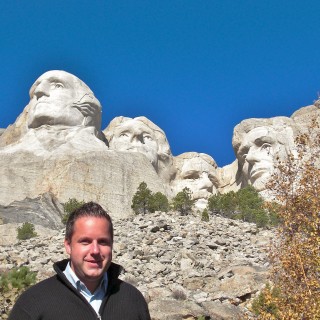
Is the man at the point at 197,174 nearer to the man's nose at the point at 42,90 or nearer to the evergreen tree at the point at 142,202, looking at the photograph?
the man's nose at the point at 42,90

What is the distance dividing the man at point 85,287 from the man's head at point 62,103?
49.3m

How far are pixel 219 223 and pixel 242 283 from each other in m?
12.9


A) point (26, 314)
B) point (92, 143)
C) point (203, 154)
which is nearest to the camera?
point (26, 314)

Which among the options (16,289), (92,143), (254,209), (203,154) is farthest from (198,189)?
(16,289)

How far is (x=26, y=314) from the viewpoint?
305cm

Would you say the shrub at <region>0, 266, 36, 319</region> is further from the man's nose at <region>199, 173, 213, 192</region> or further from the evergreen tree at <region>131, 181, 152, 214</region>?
the man's nose at <region>199, 173, 213, 192</region>

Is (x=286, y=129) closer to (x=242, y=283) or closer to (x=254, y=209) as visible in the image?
(x=254, y=209)

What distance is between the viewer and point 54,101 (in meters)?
52.4

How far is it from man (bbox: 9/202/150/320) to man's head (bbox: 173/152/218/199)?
59.9 metres

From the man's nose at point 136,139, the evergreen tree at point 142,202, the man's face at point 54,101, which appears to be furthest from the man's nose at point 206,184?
the evergreen tree at point 142,202

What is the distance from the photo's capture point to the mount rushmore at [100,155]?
149ft

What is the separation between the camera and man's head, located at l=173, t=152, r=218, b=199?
64.7 m

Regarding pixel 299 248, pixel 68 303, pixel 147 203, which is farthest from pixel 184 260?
pixel 68 303

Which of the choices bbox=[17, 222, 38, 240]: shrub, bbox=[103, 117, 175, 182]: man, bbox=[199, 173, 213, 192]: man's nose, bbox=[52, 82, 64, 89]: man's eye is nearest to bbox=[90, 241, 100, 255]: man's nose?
bbox=[17, 222, 38, 240]: shrub
